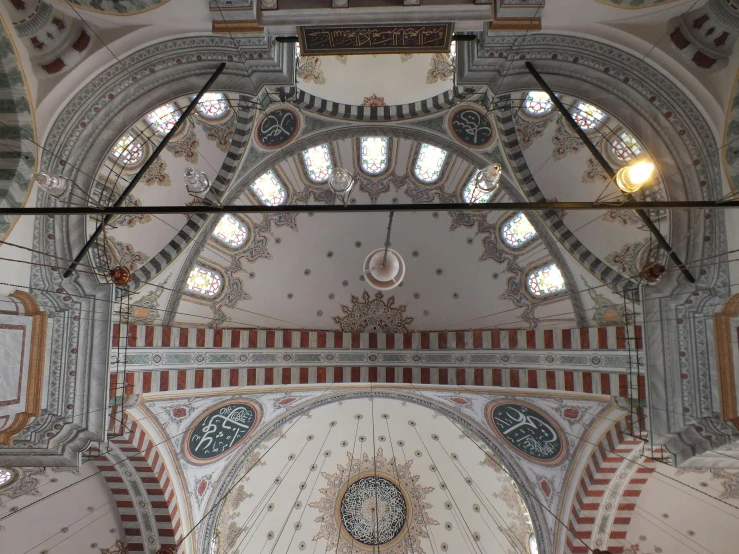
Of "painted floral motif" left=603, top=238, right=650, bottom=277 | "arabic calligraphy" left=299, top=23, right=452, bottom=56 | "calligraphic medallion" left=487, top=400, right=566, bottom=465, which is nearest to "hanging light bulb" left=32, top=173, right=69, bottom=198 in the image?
"arabic calligraphy" left=299, top=23, right=452, bottom=56

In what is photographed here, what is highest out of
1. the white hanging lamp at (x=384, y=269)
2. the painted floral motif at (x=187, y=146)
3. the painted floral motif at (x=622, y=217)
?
the painted floral motif at (x=187, y=146)

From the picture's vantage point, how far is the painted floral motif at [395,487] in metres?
13.4

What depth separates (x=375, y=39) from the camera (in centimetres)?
615

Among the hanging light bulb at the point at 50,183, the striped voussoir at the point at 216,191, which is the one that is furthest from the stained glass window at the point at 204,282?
the hanging light bulb at the point at 50,183

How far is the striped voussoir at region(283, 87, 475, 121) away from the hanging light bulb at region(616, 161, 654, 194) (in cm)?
585

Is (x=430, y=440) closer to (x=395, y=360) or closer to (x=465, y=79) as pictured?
(x=395, y=360)

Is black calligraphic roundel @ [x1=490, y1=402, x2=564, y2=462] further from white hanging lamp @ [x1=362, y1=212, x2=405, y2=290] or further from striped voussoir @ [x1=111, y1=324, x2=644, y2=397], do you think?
white hanging lamp @ [x1=362, y1=212, x2=405, y2=290]

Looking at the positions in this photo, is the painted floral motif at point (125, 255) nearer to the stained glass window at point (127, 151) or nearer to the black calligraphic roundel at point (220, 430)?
the stained glass window at point (127, 151)

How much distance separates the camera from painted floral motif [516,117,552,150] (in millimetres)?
8750

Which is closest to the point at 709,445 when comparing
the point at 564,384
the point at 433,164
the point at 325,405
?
the point at 564,384

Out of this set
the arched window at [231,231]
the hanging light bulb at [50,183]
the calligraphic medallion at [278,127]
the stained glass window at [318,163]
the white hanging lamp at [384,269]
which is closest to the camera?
the hanging light bulb at [50,183]

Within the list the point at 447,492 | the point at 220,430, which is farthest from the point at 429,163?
the point at 447,492

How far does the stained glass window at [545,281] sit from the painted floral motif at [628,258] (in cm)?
115

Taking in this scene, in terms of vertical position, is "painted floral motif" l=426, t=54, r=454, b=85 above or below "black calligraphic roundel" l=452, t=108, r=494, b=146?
above
